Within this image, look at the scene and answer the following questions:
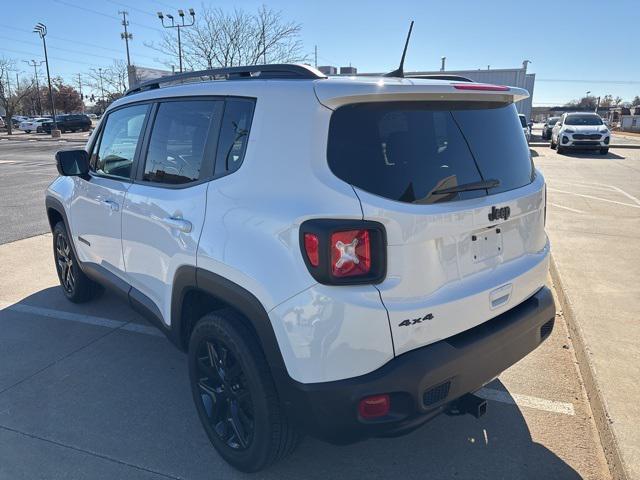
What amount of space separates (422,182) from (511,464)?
1.58 meters

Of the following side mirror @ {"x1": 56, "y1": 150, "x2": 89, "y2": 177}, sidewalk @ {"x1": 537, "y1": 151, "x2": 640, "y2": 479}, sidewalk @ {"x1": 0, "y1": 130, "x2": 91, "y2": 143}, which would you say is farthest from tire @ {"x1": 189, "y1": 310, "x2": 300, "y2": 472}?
sidewalk @ {"x1": 0, "y1": 130, "x2": 91, "y2": 143}

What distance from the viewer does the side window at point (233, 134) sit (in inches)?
92.4

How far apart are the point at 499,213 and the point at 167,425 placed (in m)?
2.19

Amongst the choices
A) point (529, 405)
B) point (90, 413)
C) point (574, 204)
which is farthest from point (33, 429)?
point (574, 204)

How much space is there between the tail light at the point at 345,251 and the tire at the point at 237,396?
0.60m

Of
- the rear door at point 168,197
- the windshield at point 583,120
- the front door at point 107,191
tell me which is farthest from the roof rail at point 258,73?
the windshield at point 583,120

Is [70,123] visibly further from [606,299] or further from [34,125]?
[606,299]

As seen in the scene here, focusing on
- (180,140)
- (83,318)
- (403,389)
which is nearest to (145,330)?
(83,318)

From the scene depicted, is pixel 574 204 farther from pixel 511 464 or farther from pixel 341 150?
pixel 341 150

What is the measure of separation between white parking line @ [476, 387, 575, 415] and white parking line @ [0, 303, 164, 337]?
8.52 ft

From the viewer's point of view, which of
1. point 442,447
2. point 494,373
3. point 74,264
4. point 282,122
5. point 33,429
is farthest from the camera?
point 74,264

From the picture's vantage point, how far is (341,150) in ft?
6.60

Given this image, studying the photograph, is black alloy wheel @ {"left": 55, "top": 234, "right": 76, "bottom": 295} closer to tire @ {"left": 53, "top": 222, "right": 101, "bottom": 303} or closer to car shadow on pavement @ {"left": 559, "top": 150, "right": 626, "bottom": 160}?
tire @ {"left": 53, "top": 222, "right": 101, "bottom": 303}

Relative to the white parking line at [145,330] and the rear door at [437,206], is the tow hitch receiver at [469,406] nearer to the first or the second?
the rear door at [437,206]
